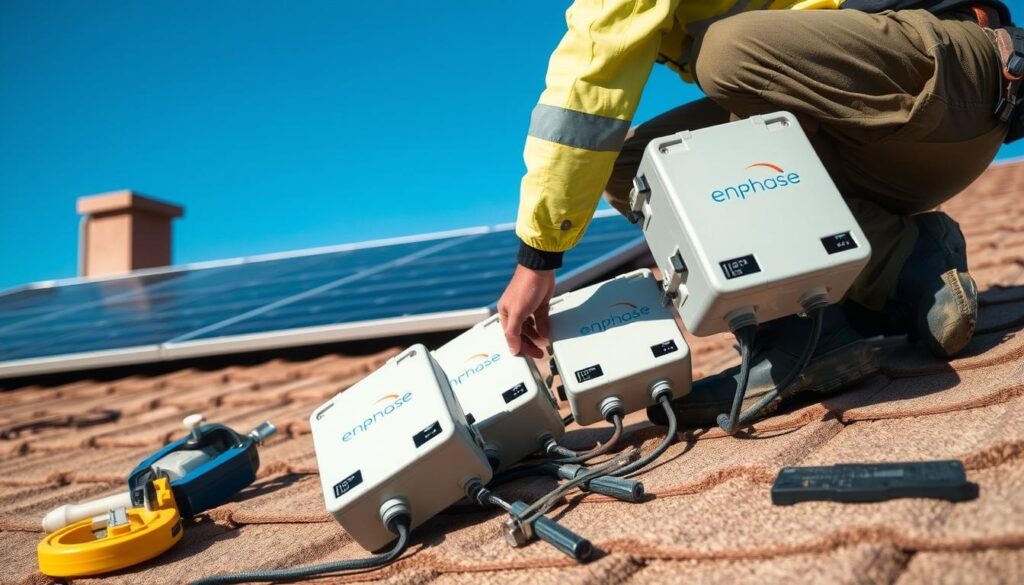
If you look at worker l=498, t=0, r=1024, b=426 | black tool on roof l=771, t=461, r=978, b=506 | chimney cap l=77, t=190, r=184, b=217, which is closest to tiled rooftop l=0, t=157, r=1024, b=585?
black tool on roof l=771, t=461, r=978, b=506

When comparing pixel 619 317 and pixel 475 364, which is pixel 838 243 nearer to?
pixel 619 317

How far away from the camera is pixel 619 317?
1498 millimetres

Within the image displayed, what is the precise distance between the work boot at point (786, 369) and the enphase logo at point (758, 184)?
1.00 ft

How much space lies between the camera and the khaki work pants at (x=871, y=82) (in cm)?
137

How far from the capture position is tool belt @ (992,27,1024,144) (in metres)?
1.39

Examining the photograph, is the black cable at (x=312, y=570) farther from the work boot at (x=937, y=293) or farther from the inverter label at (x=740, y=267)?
the work boot at (x=937, y=293)

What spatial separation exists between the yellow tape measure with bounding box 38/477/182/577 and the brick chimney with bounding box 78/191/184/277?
5795 millimetres

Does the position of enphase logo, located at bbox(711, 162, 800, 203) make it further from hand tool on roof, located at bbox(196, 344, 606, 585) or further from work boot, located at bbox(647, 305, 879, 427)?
hand tool on roof, located at bbox(196, 344, 606, 585)

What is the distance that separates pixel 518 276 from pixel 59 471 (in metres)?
1.50

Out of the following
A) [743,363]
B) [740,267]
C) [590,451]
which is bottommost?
[590,451]

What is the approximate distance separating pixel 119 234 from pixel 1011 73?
22.6ft

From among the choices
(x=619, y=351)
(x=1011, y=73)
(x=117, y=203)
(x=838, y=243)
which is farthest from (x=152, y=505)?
(x=117, y=203)

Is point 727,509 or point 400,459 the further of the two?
point 400,459

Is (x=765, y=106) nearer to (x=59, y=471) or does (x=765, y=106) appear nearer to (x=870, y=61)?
(x=870, y=61)
